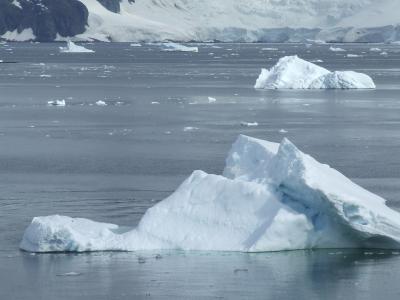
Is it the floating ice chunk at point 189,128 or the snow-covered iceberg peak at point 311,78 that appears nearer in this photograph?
the floating ice chunk at point 189,128

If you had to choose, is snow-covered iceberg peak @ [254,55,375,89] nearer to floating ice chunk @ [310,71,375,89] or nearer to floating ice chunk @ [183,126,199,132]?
floating ice chunk @ [310,71,375,89]

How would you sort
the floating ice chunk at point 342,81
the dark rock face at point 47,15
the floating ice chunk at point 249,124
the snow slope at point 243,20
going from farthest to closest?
1. the snow slope at point 243,20
2. the dark rock face at point 47,15
3. the floating ice chunk at point 342,81
4. the floating ice chunk at point 249,124

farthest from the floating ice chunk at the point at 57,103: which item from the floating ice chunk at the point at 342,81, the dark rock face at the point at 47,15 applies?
the dark rock face at the point at 47,15

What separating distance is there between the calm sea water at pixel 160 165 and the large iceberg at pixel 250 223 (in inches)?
6.6

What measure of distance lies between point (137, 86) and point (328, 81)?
767 centimetres

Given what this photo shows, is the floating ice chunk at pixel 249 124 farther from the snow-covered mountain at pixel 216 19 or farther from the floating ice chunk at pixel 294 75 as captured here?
the snow-covered mountain at pixel 216 19

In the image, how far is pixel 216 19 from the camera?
13775cm

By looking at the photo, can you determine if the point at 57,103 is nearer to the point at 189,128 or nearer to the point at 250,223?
the point at 189,128

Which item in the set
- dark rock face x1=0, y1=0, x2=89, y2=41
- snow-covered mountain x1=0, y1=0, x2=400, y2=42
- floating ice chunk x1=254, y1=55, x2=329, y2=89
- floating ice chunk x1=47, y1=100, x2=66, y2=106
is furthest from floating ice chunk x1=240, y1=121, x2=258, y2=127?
dark rock face x1=0, y1=0, x2=89, y2=41

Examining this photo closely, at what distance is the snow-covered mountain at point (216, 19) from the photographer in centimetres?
12750

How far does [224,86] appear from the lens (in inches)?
1817

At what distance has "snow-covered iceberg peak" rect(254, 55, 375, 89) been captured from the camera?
42875 mm

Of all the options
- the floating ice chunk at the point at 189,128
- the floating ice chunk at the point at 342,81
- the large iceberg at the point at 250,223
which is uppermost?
the large iceberg at the point at 250,223

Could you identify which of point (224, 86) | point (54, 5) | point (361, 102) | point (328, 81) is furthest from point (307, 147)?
point (54, 5)
